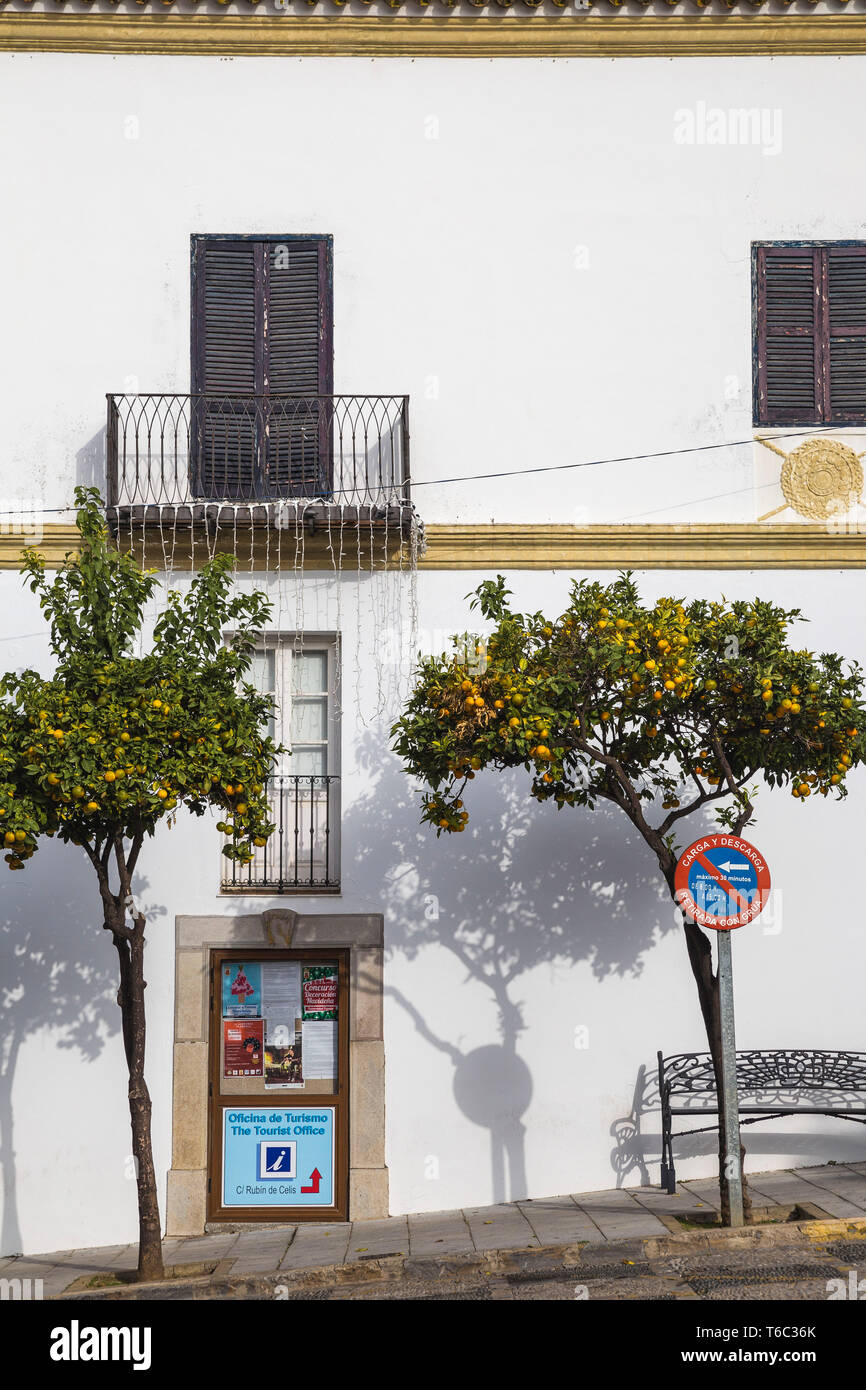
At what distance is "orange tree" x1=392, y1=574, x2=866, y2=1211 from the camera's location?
9.16 metres

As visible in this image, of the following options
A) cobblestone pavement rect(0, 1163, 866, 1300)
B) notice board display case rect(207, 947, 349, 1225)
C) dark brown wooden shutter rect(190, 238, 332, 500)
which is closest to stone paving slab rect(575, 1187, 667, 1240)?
cobblestone pavement rect(0, 1163, 866, 1300)

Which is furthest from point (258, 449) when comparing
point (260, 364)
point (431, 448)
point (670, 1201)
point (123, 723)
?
point (670, 1201)

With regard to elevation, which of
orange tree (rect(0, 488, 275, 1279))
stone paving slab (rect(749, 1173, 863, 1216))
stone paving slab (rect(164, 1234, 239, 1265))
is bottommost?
stone paving slab (rect(164, 1234, 239, 1265))

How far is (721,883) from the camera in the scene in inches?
358

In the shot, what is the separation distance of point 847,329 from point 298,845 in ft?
20.6

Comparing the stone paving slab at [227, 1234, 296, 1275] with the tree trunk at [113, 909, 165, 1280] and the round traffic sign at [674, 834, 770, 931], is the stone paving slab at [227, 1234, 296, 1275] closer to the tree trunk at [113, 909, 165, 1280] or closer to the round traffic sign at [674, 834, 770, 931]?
the tree trunk at [113, 909, 165, 1280]

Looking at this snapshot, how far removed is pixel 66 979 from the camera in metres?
11.2

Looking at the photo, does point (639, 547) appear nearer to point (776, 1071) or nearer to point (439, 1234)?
point (776, 1071)

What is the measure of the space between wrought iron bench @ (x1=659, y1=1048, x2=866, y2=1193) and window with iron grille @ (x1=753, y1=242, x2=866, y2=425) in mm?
5140

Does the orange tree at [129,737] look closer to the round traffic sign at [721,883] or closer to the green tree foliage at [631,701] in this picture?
the green tree foliage at [631,701]

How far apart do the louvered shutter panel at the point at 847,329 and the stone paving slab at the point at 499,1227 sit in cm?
690

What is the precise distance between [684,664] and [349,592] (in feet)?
11.4
